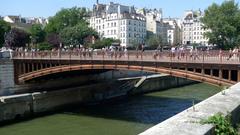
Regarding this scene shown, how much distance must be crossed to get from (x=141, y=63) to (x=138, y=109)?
8038 millimetres

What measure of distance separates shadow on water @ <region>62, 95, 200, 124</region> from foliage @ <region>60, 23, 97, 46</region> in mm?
55850

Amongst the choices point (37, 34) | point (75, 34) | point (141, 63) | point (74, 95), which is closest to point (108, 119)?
point (141, 63)

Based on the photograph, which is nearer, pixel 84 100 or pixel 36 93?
pixel 36 93

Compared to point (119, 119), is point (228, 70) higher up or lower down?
higher up

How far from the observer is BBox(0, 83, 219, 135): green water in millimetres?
26109

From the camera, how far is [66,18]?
111 metres

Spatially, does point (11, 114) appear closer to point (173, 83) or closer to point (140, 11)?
point (173, 83)

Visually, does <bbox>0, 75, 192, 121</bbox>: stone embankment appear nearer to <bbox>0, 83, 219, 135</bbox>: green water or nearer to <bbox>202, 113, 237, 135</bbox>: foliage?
<bbox>0, 83, 219, 135</bbox>: green water

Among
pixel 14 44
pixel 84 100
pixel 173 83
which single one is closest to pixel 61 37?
pixel 14 44

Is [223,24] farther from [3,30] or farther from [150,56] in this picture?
[150,56]

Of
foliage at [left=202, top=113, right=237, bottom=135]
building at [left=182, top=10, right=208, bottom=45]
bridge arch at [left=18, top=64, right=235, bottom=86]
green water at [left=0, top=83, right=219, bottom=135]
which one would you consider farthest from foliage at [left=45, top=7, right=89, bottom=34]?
foliage at [left=202, top=113, right=237, bottom=135]

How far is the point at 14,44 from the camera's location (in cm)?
7688

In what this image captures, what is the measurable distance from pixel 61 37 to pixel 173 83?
162 ft

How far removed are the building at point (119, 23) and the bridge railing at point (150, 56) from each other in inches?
3574
